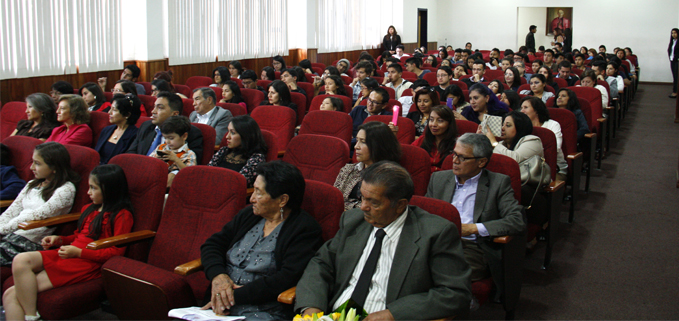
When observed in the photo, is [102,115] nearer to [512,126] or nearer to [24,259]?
[24,259]

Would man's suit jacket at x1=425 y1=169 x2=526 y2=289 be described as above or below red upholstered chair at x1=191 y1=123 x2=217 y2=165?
below

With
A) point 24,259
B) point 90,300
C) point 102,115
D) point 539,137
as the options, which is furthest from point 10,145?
point 539,137

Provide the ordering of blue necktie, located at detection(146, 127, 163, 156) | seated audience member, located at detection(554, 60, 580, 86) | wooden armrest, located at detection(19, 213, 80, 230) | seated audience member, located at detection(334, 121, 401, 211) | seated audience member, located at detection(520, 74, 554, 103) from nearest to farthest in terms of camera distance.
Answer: wooden armrest, located at detection(19, 213, 80, 230)
seated audience member, located at detection(334, 121, 401, 211)
blue necktie, located at detection(146, 127, 163, 156)
seated audience member, located at detection(520, 74, 554, 103)
seated audience member, located at detection(554, 60, 580, 86)

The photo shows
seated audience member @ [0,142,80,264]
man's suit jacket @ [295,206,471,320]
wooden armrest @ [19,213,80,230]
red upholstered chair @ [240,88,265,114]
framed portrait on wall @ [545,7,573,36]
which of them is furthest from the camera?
framed portrait on wall @ [545,7,573,36]

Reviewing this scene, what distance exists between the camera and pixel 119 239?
2.55 m

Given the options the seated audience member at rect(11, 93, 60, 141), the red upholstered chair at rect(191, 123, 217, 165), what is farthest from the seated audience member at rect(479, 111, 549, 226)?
the seated audience member at rect(11, 93, 60, 141)

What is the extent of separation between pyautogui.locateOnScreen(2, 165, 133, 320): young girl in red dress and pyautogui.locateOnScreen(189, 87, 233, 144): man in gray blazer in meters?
1.89

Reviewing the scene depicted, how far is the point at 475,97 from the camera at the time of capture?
4676mm

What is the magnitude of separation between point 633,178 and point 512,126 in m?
2.75

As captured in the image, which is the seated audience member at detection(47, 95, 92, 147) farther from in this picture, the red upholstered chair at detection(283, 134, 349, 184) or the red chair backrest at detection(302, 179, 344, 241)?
the red chair backrest at detection(302, 179, 344, 241)

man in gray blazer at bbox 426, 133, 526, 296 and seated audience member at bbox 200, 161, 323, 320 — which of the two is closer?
seated audience member at bbox 200, 161, 323, 320

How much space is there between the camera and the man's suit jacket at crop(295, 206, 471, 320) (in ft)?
6.34

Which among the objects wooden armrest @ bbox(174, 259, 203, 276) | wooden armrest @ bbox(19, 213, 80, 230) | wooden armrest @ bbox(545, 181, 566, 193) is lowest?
wooden armrest @ bbox(174, 259, 203, 276)

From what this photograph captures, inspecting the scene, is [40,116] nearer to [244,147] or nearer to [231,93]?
[231,93]
